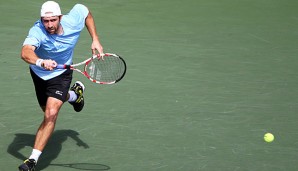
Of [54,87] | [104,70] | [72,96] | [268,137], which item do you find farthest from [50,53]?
[268,137]

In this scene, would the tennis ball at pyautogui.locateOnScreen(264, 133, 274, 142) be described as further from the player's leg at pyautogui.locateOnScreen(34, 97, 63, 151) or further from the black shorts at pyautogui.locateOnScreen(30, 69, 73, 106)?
the player's leg at pyautogui.locateOnScreen(34, 97, 63, 151)

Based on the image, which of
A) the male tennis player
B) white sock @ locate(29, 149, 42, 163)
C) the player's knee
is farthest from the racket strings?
white sock @ locate(29, 149, 42, 163)

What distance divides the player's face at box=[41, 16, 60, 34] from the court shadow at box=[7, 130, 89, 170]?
1530mm

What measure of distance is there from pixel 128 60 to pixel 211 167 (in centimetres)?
464

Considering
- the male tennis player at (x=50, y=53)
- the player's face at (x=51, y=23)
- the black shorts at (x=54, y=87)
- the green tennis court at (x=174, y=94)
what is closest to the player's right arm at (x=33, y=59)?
the male tennis player at (x=50, y=53)

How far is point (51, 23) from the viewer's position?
781 cm

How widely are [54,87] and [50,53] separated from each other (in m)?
0.40

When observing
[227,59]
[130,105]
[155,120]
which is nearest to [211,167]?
[155,120]

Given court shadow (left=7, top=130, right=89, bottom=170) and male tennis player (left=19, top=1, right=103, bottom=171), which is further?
court shadow (left=7, top=130, right=89, bottom=170)

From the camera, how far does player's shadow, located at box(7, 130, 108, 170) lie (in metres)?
8.23

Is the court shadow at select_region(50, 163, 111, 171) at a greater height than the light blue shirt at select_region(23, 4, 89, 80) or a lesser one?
lesser

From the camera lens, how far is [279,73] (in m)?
12.1

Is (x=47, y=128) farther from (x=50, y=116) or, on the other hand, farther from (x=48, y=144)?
(x=48, y=144)

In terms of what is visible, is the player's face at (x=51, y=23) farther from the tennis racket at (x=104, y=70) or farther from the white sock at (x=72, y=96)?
the white sock at (x=72, y=96)
